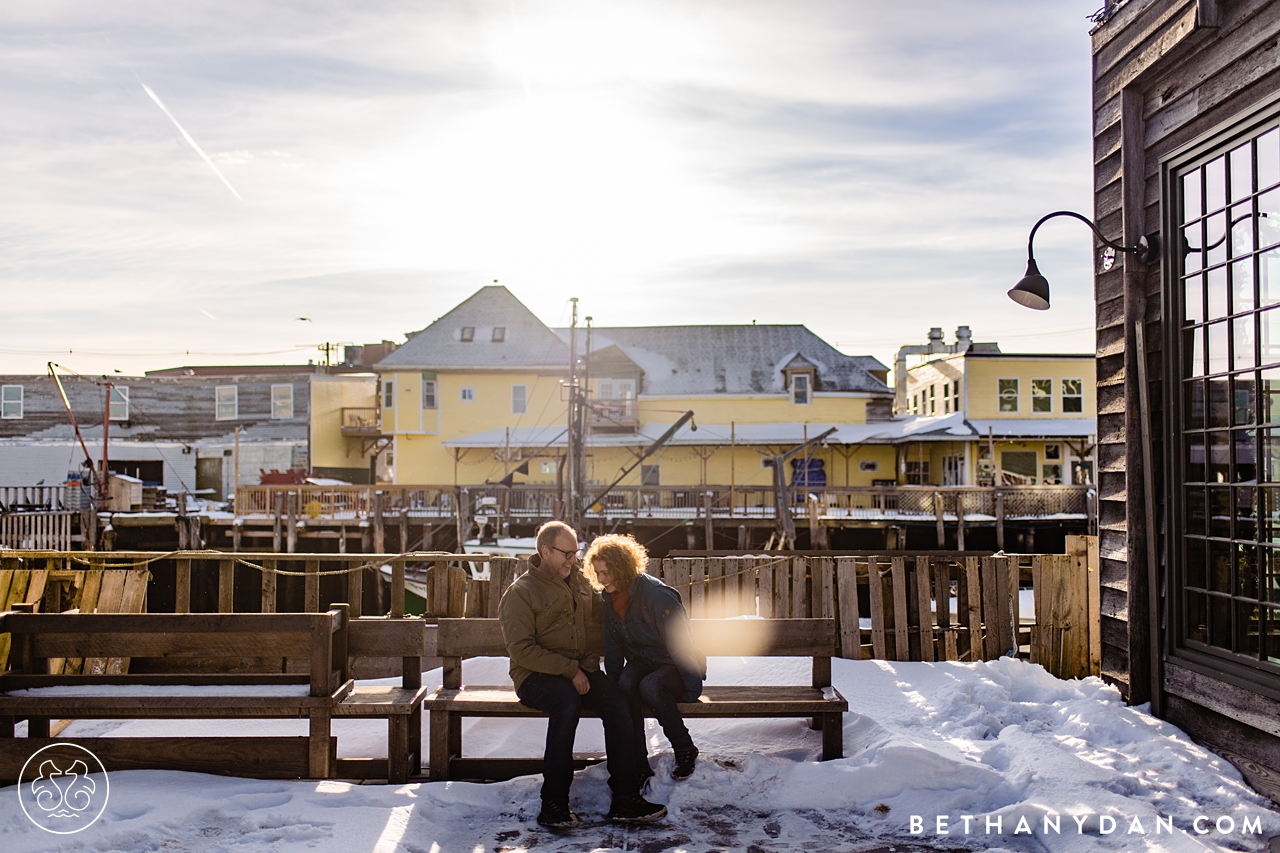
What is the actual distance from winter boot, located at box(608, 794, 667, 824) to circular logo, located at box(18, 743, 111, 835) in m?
2.55

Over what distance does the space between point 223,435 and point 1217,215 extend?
148 feet

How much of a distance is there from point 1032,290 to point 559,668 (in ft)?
14.4

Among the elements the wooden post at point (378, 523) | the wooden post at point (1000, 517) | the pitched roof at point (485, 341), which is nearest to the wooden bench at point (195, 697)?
the wooden post at point (378, 523)

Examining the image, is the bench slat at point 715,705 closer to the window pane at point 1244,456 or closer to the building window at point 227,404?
the window pane at point 1244,456

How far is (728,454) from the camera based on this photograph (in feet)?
127

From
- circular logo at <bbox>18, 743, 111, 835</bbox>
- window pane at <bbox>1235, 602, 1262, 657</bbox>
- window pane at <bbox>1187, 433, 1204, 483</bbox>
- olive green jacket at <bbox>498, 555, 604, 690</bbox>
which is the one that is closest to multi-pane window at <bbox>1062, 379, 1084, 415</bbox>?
window pane at <bbox>1187, 433, 1204, 483</bbox>

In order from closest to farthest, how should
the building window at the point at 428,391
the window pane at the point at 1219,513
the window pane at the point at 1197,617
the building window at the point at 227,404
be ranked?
the window pane at the point at 1219,513, the window pane at the point at 1197,617, the building window at the point at 428,391, the building window at the point at 227,404

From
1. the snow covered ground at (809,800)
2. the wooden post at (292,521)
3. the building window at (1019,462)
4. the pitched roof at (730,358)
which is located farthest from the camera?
the pitched roof at (730,358)

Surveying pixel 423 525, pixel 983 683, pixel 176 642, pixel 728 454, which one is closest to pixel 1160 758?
pixel 983 683

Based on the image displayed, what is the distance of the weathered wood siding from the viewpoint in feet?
18.2

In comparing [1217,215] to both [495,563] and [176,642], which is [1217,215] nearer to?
[495,563]

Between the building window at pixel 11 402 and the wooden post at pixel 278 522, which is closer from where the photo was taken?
the wooden post at pixel 278 522

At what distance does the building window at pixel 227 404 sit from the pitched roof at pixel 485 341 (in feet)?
27.6

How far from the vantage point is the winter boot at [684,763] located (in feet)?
16.8
